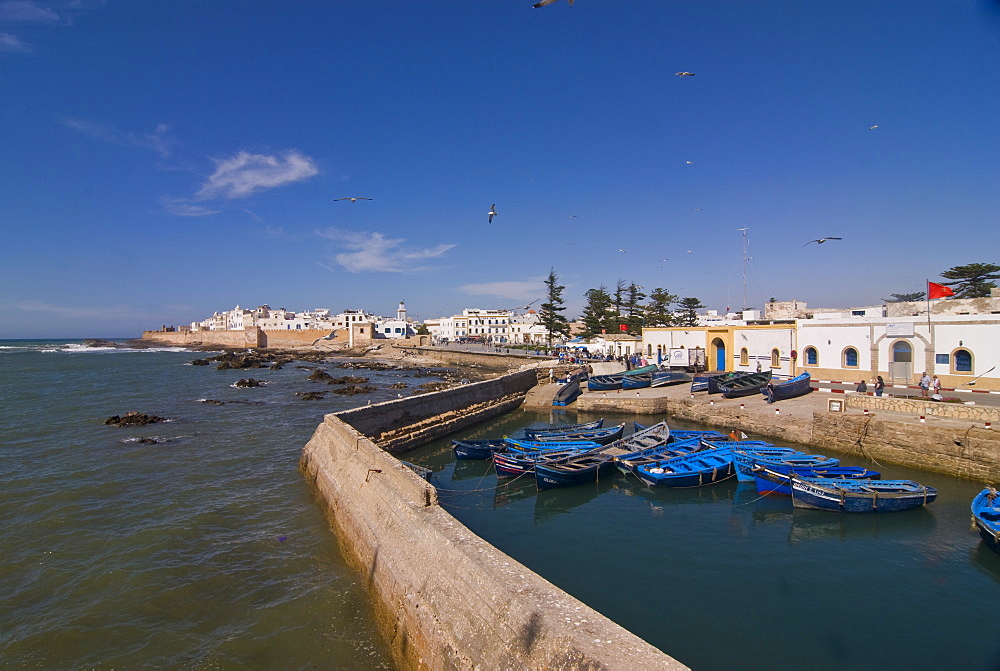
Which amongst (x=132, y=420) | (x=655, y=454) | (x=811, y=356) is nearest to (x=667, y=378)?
(x=811, y=356)

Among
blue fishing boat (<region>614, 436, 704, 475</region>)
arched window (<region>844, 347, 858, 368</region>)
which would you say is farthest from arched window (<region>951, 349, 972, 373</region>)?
blue fishing boat (<region>614, 436, 704, 475</region>)

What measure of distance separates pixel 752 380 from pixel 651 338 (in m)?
13.0

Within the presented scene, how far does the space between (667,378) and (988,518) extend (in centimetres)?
1931

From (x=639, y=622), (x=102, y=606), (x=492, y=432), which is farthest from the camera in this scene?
(x=492, y=432)

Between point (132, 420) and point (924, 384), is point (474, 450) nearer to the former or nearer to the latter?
point (924, 384)

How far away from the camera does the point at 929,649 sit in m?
7.61

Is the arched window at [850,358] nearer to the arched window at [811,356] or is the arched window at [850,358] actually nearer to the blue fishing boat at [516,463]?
the arched window at [811,356]

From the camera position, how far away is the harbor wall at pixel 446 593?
4.92 m

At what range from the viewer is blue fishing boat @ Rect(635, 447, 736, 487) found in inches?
580

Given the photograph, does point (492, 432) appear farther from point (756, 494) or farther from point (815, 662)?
point (815, 662)

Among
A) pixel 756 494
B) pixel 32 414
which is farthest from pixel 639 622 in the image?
pixel 32 414

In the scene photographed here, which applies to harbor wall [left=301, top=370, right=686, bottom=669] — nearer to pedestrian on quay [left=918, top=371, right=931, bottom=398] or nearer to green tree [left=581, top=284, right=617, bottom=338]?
pedestrian on quay [left=918, top=371, right=931, bottom=398]

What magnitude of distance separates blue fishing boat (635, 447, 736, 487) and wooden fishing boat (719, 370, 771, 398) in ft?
29.6

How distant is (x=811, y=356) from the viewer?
25.2 metres
